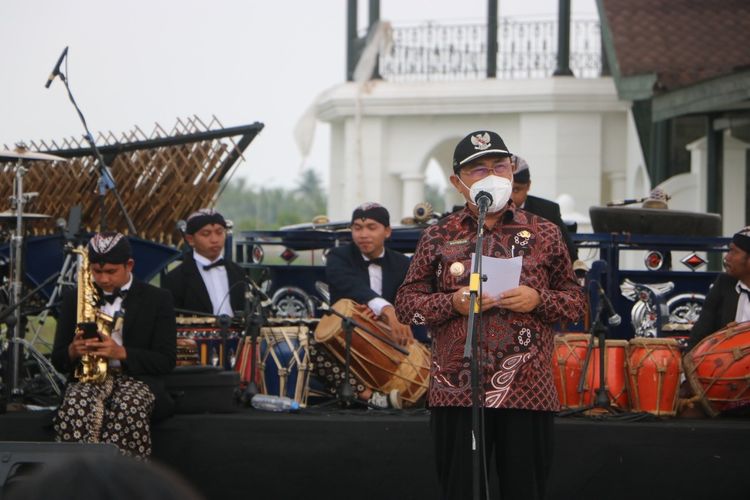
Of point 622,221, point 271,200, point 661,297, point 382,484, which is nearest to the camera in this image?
point 382,484

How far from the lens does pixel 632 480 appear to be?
7.76 m

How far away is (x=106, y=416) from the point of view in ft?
24.3

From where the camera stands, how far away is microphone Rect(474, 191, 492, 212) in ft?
17.2

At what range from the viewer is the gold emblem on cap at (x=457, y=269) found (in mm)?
5547

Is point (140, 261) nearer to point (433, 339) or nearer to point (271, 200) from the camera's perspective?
point (433, 339)

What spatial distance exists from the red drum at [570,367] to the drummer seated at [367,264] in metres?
1.16

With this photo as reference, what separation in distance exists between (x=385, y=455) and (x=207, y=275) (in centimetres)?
203

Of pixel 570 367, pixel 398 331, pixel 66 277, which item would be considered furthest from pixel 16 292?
pixel 570 367

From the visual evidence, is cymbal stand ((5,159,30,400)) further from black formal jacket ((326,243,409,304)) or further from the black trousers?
the black trousers

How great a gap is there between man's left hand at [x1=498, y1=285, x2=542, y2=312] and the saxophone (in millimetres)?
2842

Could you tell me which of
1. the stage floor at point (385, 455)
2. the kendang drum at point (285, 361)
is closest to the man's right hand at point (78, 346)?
the stage floor at point (385, 455)

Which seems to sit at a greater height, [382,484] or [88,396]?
[88,396]

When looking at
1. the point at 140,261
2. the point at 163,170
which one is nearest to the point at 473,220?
the point at 140,261

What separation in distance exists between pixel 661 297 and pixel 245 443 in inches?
125
